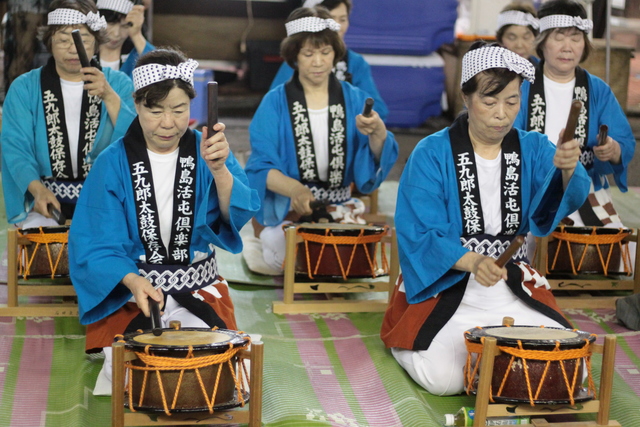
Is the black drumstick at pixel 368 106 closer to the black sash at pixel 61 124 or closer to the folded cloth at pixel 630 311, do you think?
the black sash at pixel 61 124

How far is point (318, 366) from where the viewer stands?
292 centimetres

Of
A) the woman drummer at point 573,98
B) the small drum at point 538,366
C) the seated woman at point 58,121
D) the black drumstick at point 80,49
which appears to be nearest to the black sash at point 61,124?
the seated woman at point 58,121

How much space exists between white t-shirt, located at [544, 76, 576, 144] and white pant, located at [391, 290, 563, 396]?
1225 millimetres

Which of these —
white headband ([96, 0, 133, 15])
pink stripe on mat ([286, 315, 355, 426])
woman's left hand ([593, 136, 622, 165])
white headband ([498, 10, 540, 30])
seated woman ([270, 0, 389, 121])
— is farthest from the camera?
seated woman ([270, 0, 389, 121])

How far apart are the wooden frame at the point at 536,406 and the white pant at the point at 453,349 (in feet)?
0.94

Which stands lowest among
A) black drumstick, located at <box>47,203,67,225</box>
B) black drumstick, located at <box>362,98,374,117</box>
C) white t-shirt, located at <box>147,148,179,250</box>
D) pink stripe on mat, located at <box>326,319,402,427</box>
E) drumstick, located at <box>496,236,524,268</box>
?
pink stripe on mat, located at <box>326,319,402,427</box>

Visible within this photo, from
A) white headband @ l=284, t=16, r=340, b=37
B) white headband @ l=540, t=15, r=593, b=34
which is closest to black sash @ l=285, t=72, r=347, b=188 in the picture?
white headband @ l=284, t=16, r=340, b=37

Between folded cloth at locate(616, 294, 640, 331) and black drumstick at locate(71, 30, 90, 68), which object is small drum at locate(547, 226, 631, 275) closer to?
folded cloth at locate(616, 294, 640, 331)

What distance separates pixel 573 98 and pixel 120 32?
2.01m

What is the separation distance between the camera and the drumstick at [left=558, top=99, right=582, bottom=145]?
2.24m

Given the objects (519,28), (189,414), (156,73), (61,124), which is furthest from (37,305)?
(519,28)

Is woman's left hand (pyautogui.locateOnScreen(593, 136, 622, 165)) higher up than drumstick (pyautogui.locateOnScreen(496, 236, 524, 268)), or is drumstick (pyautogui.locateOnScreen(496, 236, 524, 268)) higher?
woman's left hand (pyautogui.locateOnScreen(593, 136, 622, 165))

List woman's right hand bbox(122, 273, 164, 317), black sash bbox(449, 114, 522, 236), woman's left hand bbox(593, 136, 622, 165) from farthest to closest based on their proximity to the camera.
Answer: woman's left hand bbox(593, 136, 622, 165), black sash bbox(449, 114, 522, 236), woman's right hand bbox(122, 273, 164, 317)

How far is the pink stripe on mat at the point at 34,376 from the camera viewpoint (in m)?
2.51
